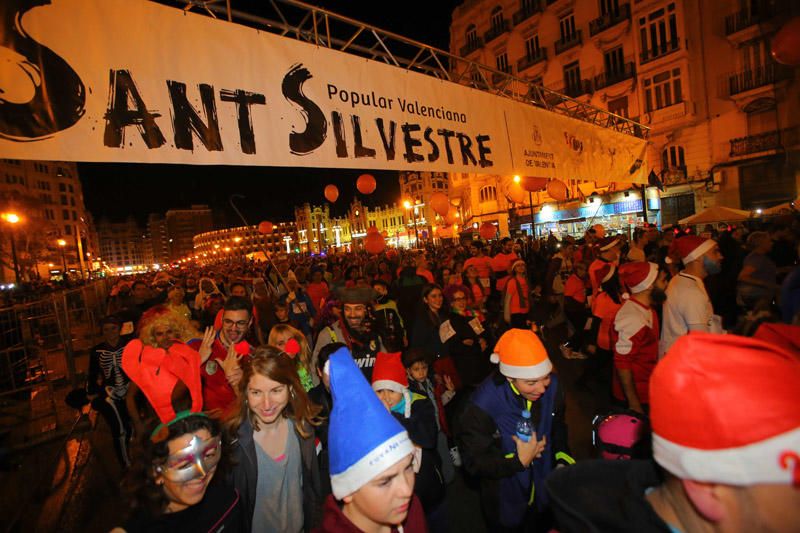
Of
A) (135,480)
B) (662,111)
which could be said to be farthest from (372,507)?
(662,111)

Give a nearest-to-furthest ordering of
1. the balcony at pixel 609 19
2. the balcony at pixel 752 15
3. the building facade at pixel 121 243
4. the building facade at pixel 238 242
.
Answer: the balcony at pixel 752 15, the balcony at pixel 609 19, the building facade at pixel 238 242, the building facade at pixel 121 243

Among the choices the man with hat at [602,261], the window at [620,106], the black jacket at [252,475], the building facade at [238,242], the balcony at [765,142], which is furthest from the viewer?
the building facade at [238,242]

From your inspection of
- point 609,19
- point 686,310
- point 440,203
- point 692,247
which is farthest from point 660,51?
point 686,310

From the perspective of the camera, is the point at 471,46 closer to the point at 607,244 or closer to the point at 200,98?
the point at 607,244

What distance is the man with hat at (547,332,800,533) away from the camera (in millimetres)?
888

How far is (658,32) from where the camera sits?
22.1 m

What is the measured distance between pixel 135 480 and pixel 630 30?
3094 centimetres

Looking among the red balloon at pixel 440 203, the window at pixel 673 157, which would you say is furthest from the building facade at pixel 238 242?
the red balloon at pixel 440 203

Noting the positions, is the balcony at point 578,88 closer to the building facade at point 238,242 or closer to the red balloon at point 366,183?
the red balloon at point 366,183

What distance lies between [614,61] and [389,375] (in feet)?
97.6

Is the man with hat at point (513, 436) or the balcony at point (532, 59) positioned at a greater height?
the balcony at point (532, 59)

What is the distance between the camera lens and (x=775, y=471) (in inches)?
35.0

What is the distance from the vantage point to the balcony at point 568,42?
25.8 meters

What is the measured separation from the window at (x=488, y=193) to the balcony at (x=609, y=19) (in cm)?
1250
